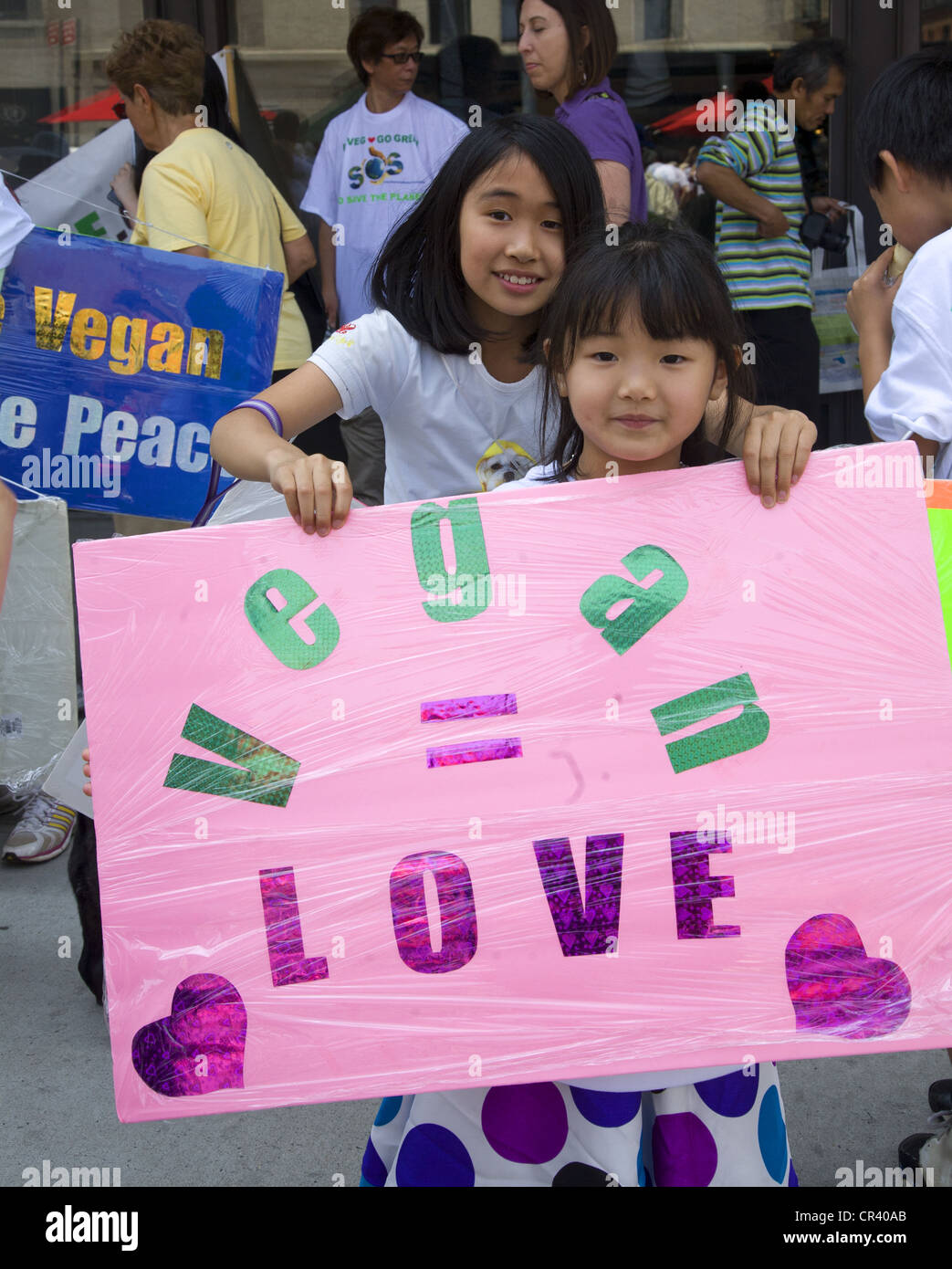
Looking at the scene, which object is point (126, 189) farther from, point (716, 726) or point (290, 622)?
point (716, 726)

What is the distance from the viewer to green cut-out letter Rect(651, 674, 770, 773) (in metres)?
1.54

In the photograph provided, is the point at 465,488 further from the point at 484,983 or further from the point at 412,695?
the point at 484,983

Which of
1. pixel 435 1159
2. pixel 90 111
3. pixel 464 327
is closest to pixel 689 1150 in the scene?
pixel 435 1159

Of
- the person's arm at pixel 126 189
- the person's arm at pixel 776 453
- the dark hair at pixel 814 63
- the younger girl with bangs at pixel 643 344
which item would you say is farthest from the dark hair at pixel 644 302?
the dark hair at pixel 814 63

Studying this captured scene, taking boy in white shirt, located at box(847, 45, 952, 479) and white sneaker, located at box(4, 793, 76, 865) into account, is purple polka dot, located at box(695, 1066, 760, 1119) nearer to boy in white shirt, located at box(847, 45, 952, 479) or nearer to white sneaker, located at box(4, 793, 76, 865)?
boy in white shirt, located at box(847, 45, 952, 479)

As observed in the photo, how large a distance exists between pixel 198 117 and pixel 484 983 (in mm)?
3192

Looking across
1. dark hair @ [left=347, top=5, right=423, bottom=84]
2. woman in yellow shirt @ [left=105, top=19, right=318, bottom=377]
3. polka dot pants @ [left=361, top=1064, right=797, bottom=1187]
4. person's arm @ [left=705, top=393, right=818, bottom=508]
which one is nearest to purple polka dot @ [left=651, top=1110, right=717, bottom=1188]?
polka dot pants @ [left=361, top=1064, right=797, bottom=1187]

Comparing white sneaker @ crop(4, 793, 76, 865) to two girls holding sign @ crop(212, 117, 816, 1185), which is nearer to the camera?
two girls holding sign @ crop(212, 117, 816, 1185)

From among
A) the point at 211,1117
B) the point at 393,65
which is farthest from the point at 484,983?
the point at 393,65

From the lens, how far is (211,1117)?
2.33 meters

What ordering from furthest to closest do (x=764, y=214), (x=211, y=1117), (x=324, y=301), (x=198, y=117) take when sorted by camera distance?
(x=324, y=301), (x=764, y=214), (x=198, y=117), (x=211, y=1117)

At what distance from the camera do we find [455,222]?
6.55 feet

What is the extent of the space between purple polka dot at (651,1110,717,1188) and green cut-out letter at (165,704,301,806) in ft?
1.97

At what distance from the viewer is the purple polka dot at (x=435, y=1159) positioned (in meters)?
1.58
